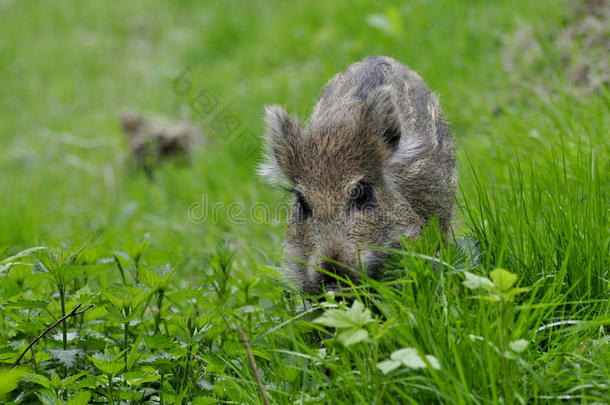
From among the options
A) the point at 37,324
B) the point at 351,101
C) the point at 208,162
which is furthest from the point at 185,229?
the point at 37,324

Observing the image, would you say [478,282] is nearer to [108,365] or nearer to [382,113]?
[108,365]

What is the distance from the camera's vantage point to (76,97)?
42.7ft

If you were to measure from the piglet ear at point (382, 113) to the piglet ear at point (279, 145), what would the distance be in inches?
19.3

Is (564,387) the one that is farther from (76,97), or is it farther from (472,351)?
(76,97)

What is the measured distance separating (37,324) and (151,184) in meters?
5.60

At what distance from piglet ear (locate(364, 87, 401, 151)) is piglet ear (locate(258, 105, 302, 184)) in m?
0.49

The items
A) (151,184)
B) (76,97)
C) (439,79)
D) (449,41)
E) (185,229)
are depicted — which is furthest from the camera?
(76,97)

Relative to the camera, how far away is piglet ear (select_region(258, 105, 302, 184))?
4.18 meters

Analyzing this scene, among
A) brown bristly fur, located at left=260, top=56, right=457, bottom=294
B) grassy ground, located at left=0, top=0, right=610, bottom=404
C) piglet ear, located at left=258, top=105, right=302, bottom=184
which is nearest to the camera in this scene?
grassy ground, located at left=0, top=0, right=610, bottom=404

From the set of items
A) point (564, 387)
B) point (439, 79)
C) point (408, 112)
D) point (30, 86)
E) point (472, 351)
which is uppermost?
point (30, 86)

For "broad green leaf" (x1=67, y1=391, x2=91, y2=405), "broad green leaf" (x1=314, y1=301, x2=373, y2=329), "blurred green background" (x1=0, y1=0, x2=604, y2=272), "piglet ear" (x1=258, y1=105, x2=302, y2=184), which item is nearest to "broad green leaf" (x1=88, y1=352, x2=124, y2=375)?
"broad green leaf" (x1=67, y1=391, x2=91, y2=405)

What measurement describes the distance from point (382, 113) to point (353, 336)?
79.2 inches

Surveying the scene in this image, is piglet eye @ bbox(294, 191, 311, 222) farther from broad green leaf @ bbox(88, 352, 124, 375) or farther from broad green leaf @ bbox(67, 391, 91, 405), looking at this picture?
broad green leaf @ bbox(67, 391, 91, 405)

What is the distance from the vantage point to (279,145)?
14.2 feet
